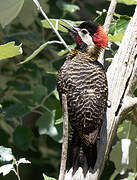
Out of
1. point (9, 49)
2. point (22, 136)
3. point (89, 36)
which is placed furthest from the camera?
point (22, 136)

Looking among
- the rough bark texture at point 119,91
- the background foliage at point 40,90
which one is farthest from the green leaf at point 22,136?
the rough bark texture at point 119,91

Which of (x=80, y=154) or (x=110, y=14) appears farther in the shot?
(x=110, y=14)

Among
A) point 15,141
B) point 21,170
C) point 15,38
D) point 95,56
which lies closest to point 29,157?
point 21,170

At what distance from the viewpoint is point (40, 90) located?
2471 millimetres

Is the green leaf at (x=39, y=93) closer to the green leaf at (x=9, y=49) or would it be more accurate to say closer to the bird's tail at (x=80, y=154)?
the bird's tail at (x=80, y=154)

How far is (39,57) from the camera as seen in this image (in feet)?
9.66

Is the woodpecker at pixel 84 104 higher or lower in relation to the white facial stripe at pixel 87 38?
lower

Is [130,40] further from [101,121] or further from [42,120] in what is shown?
[42,120]

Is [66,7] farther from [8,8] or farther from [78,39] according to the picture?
[8,8]

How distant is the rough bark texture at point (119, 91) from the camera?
1.69 m

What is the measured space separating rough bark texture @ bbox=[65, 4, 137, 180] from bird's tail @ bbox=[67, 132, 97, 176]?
0.7 inches

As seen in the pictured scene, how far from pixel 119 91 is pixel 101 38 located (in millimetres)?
267

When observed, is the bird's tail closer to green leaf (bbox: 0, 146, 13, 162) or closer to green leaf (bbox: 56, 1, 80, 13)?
green leaf (bbox: 0, 146, 13, 162)

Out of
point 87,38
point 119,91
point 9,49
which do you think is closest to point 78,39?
point 87,38
